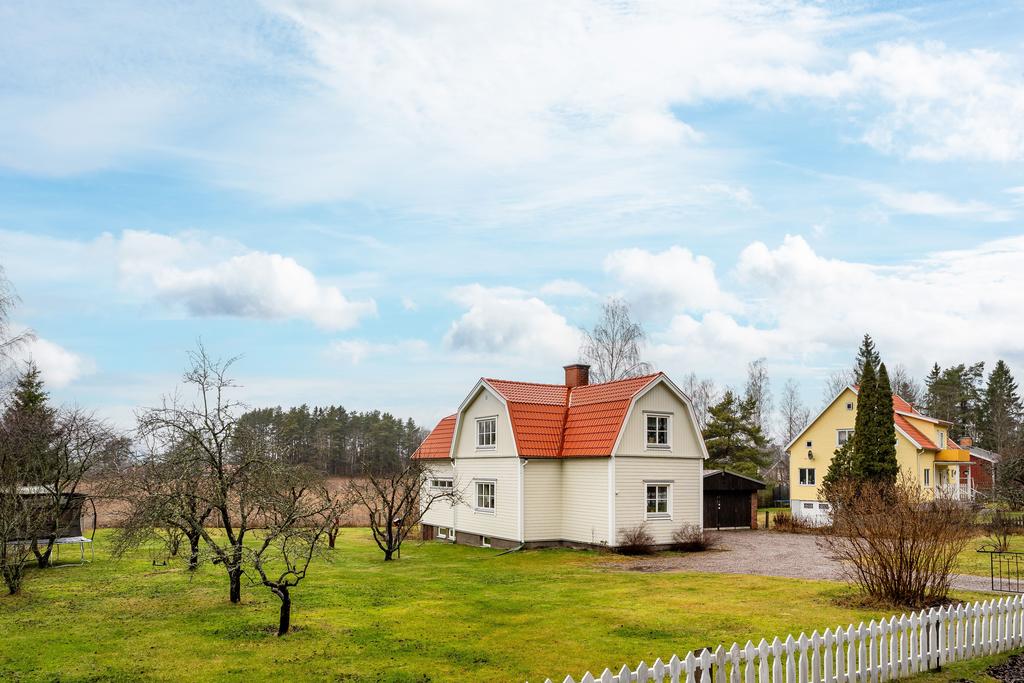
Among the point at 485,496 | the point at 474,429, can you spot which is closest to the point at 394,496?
the point at 485,496

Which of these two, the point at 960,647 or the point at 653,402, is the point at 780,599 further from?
the point at 653,402

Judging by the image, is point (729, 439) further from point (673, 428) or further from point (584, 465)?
point (584, 465)

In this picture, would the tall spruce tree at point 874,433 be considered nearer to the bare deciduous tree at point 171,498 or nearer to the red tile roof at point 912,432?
the red tile roof at point 912,432

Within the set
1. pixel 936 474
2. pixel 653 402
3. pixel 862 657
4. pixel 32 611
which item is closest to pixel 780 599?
pixel 862 657

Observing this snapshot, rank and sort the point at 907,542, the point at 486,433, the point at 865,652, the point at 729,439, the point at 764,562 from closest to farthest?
the point at 865,652, the point at 907,542, the point at 764,562, the point at 486,433, the point at 729,439

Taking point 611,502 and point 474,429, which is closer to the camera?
point 611,502

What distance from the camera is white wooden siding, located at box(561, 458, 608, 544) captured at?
27.6m

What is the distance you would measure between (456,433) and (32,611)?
1830cm

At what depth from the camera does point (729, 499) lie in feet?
121

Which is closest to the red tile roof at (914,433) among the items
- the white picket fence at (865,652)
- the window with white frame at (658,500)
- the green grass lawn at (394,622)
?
the window with white frame at (658,500)

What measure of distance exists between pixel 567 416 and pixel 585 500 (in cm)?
392

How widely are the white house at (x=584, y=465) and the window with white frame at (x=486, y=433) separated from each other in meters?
0.04

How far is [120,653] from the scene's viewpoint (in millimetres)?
12852

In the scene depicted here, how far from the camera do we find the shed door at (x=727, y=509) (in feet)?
119
